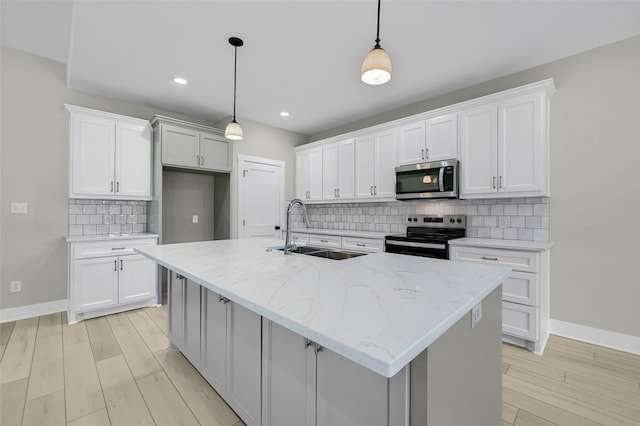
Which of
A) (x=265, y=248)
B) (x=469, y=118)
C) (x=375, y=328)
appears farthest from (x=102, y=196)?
(x=469, y=118)

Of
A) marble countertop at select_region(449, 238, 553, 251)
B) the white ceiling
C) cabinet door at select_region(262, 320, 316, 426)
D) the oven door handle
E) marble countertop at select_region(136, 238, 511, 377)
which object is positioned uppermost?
the white ceiling

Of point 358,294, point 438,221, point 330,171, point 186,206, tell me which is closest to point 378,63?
point 358,294

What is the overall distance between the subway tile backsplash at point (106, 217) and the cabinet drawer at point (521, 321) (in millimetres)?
4534

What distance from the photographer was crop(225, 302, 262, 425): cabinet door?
146 cm

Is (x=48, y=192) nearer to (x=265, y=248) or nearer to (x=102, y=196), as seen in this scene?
(x=102, y=196)

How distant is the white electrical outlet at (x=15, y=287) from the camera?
3.14 metres

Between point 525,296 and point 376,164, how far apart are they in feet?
7.56

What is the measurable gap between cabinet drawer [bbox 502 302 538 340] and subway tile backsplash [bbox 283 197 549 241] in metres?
0.81

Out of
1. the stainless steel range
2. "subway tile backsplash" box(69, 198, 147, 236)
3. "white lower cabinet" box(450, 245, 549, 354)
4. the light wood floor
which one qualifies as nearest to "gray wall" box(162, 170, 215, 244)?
"subway tile backsplash" box(69, 198, 147, 236)

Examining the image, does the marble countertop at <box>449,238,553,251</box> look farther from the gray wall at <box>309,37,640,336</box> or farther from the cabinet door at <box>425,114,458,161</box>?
the cabinet door at <box>425,114,458,161</box>

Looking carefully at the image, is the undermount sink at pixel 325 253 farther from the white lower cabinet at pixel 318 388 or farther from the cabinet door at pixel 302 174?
the cabinet door at pixel 302 174

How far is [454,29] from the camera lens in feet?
7.79

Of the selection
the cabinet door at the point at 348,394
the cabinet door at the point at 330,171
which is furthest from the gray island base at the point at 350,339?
the cabinet door at the point at 330,171

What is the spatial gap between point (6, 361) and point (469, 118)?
4.76 meters
